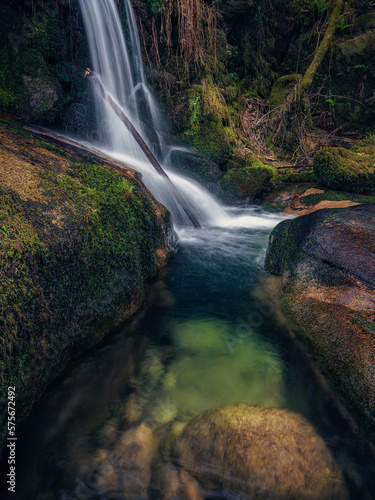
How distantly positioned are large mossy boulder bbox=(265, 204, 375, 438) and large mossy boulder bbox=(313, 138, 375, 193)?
365 centimetres

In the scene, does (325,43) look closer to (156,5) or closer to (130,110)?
(156,5)

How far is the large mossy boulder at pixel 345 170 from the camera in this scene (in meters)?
6.74

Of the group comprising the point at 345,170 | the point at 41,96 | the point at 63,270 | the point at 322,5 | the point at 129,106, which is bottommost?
the point at 63,270

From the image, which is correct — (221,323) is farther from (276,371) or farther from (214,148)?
(214,148)

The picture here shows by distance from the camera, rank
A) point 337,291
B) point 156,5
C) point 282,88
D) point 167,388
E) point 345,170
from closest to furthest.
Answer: point 167,388 < point 337,291 < point 345,170 < point 156,5 < point 282,88

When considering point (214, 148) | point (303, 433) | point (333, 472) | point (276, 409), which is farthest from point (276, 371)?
point (214, 148)

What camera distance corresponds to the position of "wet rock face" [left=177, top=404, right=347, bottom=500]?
144 cm

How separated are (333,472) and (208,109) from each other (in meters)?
8.91

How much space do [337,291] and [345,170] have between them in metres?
5.55

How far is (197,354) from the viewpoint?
2.42 metres

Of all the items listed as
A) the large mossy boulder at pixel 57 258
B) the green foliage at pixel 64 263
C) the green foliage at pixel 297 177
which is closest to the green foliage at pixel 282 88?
Result: the green foliage at pixel 297 177

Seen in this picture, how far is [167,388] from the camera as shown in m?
2.06

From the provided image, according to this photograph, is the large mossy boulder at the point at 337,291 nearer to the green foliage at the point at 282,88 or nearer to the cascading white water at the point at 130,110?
the cascading white water at the point at 130,110

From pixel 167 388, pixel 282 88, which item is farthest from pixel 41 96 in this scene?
pixel 282 88
